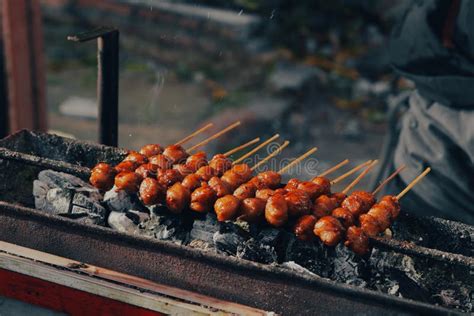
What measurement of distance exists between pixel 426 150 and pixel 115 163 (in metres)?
2.48

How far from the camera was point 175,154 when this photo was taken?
14.6ft

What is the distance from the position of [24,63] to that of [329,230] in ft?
16.2

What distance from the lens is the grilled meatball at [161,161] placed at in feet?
14.1

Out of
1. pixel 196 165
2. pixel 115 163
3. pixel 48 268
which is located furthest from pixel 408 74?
pixel 48 268

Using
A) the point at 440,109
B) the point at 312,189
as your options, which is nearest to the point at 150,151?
the point at 312,189

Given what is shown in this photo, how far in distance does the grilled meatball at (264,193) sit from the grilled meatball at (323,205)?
266mm

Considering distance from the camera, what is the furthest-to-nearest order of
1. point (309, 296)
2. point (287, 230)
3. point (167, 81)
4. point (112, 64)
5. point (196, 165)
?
point (167, 81), point (112, 64), point (196, 165), point (287, 230), point (309, 296)

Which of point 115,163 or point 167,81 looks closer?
point 115,163

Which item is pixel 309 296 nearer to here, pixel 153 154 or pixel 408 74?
pixel 153 154

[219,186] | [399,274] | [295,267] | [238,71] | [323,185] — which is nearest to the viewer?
[295,267]

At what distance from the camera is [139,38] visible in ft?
41.3

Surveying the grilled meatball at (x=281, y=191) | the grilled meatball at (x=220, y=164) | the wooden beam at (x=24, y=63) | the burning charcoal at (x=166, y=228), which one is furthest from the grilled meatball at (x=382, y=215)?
the wooden beam at (x=24, y=63)

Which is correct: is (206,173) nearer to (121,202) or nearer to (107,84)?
(121,202)

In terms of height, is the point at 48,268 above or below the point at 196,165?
below
